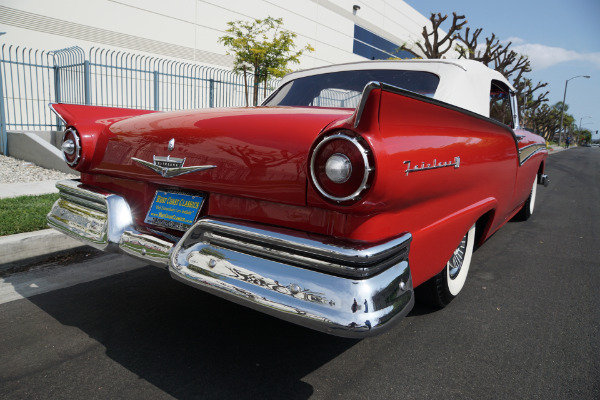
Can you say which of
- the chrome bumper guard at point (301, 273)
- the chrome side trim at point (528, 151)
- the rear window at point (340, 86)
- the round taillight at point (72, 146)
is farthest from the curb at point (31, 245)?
the chrome side trim at point (528, 151)

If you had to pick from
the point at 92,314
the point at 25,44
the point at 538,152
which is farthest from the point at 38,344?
the point at 25,44

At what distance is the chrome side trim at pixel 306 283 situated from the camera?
1.49 meters

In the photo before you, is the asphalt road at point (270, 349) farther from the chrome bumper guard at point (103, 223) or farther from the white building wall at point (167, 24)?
the white building wall at point (167, 24)

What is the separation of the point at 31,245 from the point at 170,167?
6.80 feet

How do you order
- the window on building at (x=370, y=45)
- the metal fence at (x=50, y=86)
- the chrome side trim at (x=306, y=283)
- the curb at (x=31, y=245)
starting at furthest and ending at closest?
the window on building at (x=370, y=45) → the metal fence at (x=50, y=86) → the curb at (x=31, y=245) → the chrome side trim at (x=306, y=283)

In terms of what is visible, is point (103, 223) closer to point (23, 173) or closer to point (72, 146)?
point (72, 146)

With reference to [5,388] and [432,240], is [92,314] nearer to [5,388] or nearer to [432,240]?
[5,388]

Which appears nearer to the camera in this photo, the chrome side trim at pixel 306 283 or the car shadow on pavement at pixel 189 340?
the chrome side trim at pixel 306 283

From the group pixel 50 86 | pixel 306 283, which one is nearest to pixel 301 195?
pixel 306 283

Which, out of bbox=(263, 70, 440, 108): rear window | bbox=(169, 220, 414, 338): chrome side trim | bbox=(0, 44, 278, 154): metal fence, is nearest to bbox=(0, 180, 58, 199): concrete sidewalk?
bbox=(0, 44, 278, 154): metal fence

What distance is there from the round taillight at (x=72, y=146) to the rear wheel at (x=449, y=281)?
7.47 ft

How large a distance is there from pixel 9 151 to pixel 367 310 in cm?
906

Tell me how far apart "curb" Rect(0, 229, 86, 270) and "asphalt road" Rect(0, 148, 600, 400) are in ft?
2.60

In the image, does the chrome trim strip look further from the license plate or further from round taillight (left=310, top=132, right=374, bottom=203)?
the license plate
